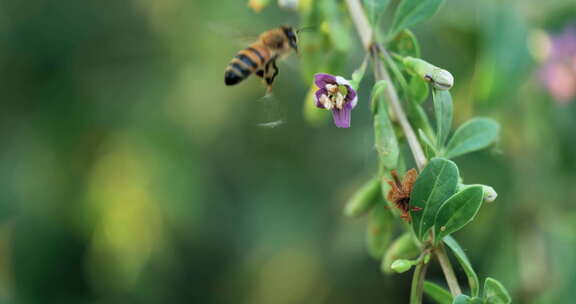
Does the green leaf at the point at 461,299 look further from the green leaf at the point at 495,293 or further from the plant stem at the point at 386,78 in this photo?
the plant stem at the point at 386,78

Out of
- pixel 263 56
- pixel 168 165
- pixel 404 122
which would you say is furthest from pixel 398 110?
pixel 168 165

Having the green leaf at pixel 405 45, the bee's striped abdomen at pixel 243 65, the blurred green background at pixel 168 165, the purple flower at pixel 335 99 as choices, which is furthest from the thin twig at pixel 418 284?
the blurred green background at pixel 168 165

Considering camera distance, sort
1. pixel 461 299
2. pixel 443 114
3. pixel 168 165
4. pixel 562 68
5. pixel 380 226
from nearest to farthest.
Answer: pixel 461 299, pixel 443 114, pixel 380 226, pixel 562 68, pixel 168 165

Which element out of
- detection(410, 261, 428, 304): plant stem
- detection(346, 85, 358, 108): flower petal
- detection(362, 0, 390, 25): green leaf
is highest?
detection(362, 0, 390, 25): green leaf

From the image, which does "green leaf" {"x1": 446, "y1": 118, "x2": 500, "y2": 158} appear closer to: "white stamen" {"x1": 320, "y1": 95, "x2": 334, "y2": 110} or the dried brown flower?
the dried brown flower

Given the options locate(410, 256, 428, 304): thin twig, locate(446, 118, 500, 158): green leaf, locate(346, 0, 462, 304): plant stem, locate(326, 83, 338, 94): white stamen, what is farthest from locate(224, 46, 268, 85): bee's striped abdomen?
locate(410, 256, 428, 304): thin twig

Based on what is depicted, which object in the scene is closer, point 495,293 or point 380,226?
point 495,293

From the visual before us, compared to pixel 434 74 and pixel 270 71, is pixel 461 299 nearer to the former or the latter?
pixel 434 74
